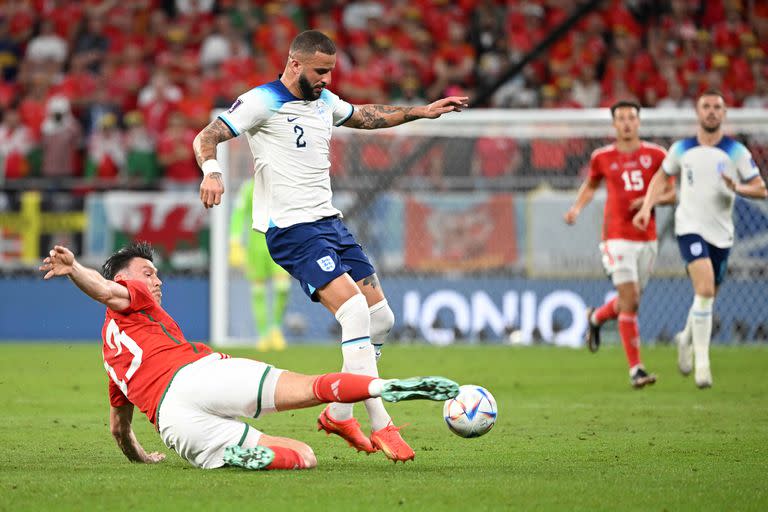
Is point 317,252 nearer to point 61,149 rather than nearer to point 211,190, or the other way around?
point 211,190

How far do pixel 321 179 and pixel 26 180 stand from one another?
12.1 m

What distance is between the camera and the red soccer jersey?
21.1ft

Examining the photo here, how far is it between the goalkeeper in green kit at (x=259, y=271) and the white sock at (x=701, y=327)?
639cm

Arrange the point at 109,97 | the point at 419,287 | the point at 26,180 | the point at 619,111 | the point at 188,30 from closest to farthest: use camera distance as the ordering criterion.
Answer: the point at 619,111, the point at 419,287, the point at 26,180, the point at 109,97, the point at 188,30

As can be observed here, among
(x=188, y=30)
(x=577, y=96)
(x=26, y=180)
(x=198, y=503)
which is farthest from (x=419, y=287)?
(x=198, y=503)

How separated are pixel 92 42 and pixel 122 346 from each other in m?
16.4

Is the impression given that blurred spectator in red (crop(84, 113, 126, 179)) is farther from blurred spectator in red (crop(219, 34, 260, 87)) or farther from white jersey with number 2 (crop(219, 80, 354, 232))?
white jersey with number 2 (crop(219, 80, 354, 232))

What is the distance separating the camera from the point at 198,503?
214 inches

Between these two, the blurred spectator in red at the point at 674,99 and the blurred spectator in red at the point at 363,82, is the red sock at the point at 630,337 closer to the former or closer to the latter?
the blurred spectator in red at the point at 674,99

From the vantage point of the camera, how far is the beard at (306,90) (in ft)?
24.0

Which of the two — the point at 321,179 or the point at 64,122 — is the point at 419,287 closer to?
the point at 64,122

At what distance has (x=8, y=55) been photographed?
72.2 feet

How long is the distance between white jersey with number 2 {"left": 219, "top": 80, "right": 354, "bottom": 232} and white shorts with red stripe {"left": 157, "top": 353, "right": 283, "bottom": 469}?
124cm

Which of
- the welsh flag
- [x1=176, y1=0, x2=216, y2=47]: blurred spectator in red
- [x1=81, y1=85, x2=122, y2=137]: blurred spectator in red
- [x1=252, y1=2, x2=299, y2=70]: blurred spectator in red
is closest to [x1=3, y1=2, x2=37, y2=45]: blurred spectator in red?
[x1=176, y1=0, x2=216, y2=47]: blurred spectator in red
